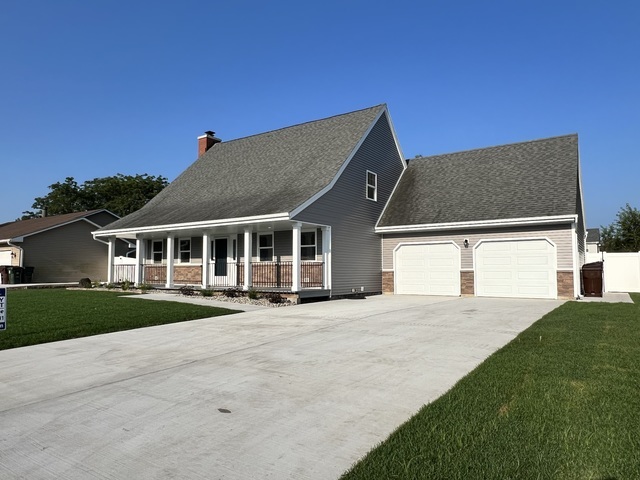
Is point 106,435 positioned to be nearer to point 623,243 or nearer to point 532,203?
point 532,203

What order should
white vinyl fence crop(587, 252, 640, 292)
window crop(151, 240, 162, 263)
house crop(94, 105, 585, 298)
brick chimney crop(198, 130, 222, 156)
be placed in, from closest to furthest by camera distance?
house crop(94, 105, 585, 298), white vinyl fence crop(587, 252, 640, 292), window crop(151, 240, 162, 263), brick chimney crop(198, 130, 222, 156)

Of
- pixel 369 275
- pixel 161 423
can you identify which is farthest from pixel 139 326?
pixel 369 275

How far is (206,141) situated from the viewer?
25.7 m

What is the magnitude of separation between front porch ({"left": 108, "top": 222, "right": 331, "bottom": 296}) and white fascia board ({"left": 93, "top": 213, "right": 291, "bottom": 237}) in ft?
2.27

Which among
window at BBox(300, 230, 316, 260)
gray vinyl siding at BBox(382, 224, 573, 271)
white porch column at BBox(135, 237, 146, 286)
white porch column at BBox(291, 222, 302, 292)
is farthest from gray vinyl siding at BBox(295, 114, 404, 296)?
white porch column at BBox(135, 237, 146, 286)

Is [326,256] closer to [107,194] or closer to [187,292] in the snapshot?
[187,292]

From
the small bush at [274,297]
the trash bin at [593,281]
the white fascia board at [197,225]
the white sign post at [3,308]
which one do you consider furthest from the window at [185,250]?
the trash bin at [593,281]

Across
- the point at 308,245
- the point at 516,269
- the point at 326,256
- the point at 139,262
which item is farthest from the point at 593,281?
the point at 139,262

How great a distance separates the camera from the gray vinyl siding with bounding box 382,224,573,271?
51.2 feet

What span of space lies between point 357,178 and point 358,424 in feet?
49.3

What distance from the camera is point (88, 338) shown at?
848 cm

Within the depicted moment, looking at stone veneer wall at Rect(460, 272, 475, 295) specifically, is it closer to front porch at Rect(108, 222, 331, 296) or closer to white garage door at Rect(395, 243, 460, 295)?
white garage door at Rect(395, 243, 460, 295)

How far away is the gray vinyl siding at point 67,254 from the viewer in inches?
1105

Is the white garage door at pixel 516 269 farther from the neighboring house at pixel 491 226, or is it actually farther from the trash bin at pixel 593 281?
the trash bin at pixel 593 281
